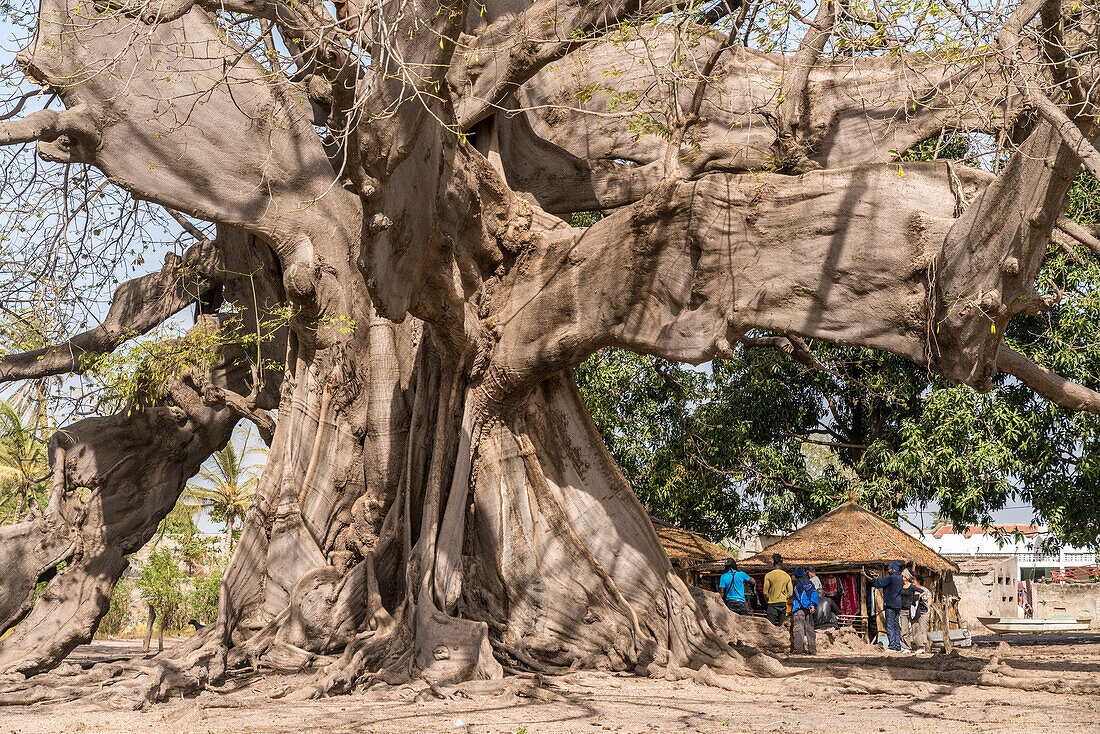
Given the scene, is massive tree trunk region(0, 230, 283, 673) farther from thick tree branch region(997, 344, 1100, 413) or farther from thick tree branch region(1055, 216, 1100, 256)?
thick tree branch region(1055, 216, 1100, 256)

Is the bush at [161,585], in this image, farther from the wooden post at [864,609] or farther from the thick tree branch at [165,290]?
the wooden post at [864,609]

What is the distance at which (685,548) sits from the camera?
14.3 meters

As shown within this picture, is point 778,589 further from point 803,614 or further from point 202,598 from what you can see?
point 202,598

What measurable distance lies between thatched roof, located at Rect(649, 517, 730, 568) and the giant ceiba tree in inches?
224

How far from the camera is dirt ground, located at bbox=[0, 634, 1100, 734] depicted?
18.1 feet

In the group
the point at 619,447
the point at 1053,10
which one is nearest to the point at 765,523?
the point at 619,447

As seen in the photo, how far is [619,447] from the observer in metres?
15.5

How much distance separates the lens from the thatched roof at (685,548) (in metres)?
14.2

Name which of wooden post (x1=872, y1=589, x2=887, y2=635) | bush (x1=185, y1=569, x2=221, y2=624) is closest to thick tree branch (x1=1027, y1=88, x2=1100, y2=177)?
wooden post (x1=872, y1=589, x2=887, y2=635)

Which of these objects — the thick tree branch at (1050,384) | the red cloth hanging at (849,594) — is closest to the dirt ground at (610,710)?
the thick tree branch at (1050,384)

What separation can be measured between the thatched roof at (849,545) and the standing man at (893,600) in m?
1.29

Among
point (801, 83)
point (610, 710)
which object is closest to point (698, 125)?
point (801, 83)

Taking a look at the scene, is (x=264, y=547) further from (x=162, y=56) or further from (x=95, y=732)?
(x=162, y=56)

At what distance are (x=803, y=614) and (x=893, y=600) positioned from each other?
1.31 m
